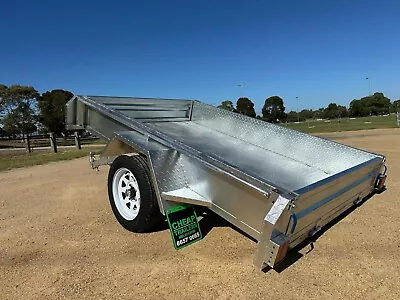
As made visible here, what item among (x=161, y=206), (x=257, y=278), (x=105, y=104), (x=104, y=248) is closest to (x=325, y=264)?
(x=257, y=278)

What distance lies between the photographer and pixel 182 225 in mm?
3070

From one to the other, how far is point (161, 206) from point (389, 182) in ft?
14.3

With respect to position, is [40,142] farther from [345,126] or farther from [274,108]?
[274,108]

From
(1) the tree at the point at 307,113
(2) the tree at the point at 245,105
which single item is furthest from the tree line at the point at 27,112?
(1) the tree at the point at 307,113

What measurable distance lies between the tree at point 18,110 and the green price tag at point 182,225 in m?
40.0

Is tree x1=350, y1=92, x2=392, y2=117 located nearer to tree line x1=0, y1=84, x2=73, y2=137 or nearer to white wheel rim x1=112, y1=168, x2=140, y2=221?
tree line x1=0, y1=84, x2=73, y2=137

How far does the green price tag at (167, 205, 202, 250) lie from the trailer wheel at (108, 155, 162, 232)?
0.26 m

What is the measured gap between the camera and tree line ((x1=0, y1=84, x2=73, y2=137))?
3806cm

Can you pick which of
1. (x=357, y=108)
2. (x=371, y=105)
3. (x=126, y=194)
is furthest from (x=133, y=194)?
(x=371, y=105)

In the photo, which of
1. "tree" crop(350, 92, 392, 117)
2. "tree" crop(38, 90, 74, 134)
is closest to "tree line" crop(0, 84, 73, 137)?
"tree" crop(38, 90, 74, 134)

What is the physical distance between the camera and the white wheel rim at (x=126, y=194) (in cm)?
351

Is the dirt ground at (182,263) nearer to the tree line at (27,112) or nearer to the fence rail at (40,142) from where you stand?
the fence rail at (40,142)

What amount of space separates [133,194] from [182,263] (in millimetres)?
1004

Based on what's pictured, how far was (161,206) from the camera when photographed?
2.96m
